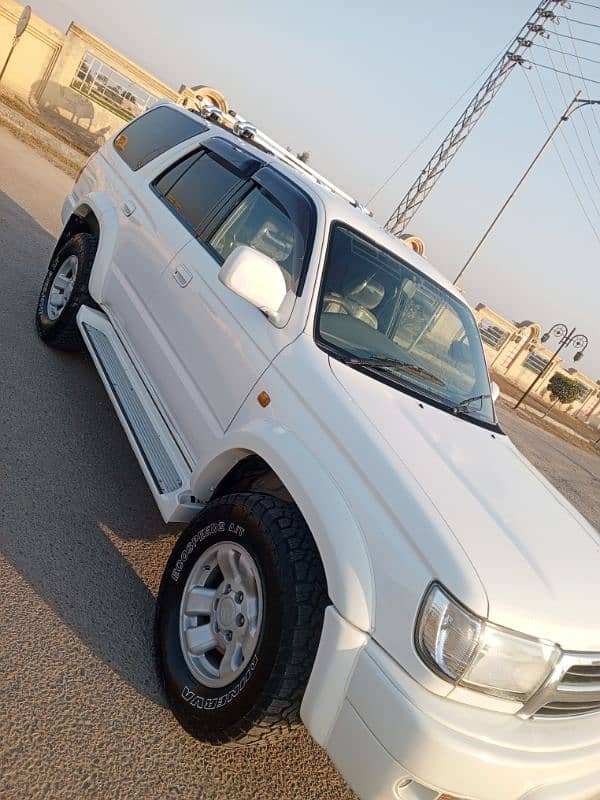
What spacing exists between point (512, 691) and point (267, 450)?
3.88ft

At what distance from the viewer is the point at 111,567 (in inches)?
122

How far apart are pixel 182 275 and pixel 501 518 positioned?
2184 millimetres

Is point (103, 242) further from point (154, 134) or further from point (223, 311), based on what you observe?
point (223, 311)

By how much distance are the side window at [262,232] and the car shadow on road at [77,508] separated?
60.4 inches

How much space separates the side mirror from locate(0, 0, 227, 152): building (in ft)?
60.6

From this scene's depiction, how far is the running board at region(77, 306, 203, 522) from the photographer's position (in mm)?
2934

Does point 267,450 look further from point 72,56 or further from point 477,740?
point 72,56

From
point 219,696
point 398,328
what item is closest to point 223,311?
point 398,328

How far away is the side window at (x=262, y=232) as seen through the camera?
3.26 m

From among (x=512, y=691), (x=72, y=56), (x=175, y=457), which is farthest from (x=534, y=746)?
(x=72, y=56)

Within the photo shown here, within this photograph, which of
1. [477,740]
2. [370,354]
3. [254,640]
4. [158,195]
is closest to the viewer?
[477,740]

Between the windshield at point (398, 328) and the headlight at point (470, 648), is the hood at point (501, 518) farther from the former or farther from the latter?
the windshield at point (398, 328)

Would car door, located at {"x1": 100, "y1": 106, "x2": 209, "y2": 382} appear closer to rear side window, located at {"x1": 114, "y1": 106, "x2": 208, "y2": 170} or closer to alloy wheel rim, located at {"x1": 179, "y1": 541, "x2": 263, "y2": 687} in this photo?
rear side window, located at {"x1": 114, "y1": 106, "x2": 208, "y2": 170}

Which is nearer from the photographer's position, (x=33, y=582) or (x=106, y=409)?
(x=33, y=582)
